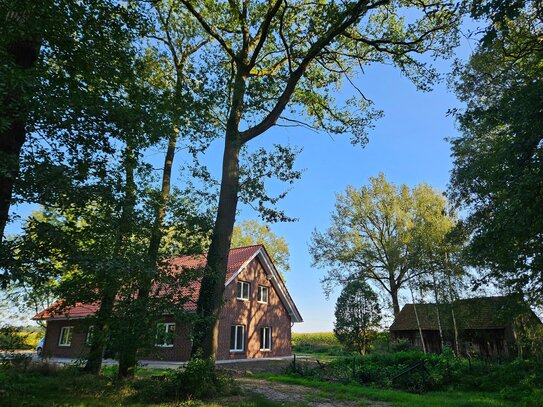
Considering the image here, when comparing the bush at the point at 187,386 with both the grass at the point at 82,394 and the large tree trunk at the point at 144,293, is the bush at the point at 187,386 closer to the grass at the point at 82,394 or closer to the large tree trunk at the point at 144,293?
the grass at the point at 82,394

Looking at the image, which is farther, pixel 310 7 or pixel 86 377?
pixel 310 7

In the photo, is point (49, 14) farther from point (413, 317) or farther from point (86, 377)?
point (413, 317)

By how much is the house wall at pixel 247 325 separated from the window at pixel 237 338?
267 millimetres

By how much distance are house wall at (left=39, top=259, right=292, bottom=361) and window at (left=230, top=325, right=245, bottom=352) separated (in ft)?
0.87

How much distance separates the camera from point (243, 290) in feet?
82.0

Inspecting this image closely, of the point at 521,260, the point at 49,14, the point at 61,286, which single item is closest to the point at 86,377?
the point at 61,286

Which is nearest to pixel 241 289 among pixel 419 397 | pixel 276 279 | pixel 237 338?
pixel 237 338

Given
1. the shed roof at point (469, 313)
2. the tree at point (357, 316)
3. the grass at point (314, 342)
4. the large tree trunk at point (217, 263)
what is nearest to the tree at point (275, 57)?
the large tree trunk at point (217, 263)

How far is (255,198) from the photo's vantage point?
12641 mm

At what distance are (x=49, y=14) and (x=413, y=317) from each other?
35.1m

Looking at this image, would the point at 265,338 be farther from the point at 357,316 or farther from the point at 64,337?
the point at 64,337

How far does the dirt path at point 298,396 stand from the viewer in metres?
9.14

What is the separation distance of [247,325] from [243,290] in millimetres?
2374

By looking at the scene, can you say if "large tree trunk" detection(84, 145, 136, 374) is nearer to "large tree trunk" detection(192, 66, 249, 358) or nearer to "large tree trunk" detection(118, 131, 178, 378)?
"large tree trunk" detection(118, 131, 178, 378)
